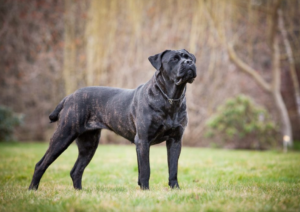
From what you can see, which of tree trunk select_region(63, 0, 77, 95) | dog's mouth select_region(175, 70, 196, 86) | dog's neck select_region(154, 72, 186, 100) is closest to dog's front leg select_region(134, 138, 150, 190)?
dog's neck select_region(154, 72, 186, 100)

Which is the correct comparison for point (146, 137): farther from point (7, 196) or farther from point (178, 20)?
point (178, 20)

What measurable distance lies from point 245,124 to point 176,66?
8.60 metres

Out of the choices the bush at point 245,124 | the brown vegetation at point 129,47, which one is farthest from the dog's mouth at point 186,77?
the brown vegetation at point 129,47

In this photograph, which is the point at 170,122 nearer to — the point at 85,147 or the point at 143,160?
the point at 143,160

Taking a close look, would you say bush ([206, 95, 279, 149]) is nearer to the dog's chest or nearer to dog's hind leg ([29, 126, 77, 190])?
A: the dog's chest

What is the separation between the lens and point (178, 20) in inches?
547

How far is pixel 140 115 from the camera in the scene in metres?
3.78

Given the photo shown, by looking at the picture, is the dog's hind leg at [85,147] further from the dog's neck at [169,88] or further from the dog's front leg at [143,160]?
the dog's neck at [169,88]

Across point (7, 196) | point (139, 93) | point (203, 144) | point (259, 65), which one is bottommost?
point (203, 144)

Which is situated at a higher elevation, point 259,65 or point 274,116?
point 259,65

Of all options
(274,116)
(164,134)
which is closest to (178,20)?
(274,116)

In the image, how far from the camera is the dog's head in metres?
3.62

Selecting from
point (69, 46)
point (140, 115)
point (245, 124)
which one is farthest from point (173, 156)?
point (69, 46)

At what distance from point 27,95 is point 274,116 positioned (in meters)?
12.2
